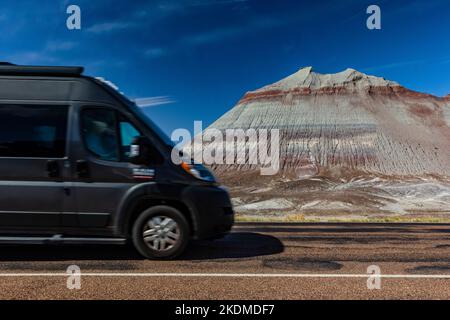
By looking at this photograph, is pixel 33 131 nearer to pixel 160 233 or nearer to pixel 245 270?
pixel 160 233

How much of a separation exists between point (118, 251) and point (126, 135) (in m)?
1.87

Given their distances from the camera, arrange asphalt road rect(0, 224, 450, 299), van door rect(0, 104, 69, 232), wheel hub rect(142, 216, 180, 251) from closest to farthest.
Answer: asphalt road rect(0, 224, 450, 299) < van door rect(0, 104, 69, 232) < wheel hub rect(142, 216, 180, 251)

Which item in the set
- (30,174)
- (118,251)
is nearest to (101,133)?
(30,174)

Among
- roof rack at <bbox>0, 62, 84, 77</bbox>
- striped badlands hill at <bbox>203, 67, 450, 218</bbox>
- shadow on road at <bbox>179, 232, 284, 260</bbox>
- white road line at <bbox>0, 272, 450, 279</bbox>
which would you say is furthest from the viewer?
striped badlands hill at <bbox>203, 67, 450, 218</bbox>

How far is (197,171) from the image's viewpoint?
568 cm

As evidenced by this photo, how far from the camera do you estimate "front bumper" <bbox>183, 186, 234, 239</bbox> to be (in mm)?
5528

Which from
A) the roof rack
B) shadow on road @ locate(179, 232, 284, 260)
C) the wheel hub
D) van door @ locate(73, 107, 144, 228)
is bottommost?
shadow on road @ locate(179, 232, 284, 260)

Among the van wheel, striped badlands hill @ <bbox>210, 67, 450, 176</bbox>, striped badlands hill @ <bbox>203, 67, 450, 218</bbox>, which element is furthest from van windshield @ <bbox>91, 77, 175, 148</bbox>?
striped badlands hill @ <bbox>210, 67, 450, 176</bbox>

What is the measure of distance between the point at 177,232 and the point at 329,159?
7573 cm

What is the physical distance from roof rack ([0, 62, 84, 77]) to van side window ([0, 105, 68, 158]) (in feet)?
1.62

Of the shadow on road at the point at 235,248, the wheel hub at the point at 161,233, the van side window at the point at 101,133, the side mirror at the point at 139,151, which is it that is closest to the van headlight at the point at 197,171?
the side mirror at the point at 139,151

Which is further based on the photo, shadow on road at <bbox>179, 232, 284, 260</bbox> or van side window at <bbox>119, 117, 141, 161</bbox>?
shadow on road at <bbox>179, 232, 284, 260</bbox>

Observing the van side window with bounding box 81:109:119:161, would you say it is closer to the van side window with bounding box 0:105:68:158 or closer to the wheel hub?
the van side window with bounding box 0:105:68:158
